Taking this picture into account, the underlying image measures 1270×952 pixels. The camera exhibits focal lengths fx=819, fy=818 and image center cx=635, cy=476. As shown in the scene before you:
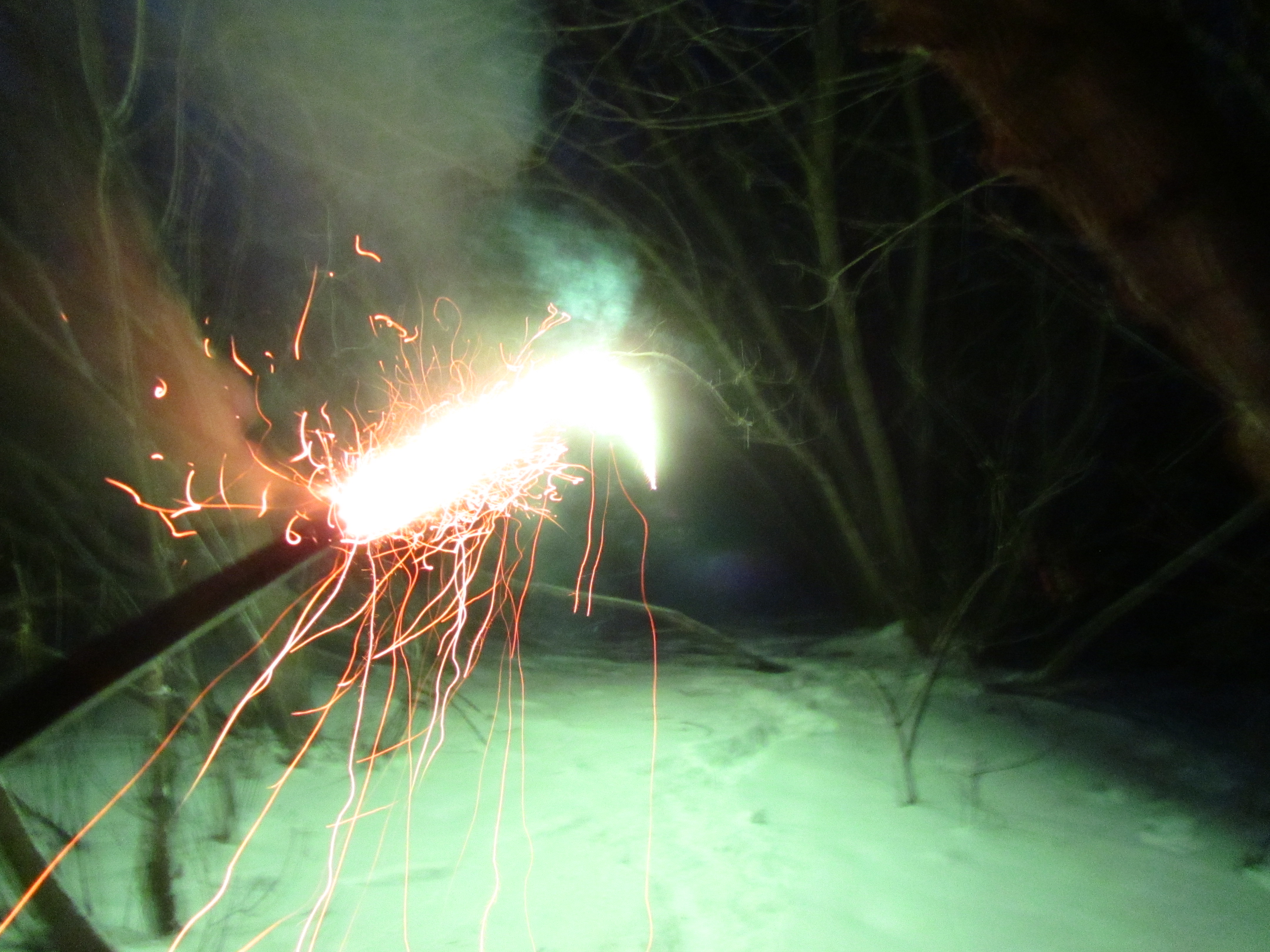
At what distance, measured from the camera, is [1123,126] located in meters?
1.51

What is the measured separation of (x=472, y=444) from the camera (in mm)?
4512

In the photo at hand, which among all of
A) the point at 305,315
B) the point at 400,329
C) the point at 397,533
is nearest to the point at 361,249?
the point at 400,329

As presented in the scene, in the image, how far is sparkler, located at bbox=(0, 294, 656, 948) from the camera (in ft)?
Result: 8.22

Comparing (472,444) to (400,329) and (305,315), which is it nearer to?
(305,315)

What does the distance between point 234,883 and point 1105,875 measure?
4328 mm

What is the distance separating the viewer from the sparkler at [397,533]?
8.22 ft

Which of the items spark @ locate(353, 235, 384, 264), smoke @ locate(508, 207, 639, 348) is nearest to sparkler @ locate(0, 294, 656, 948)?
spark @ locate(353, 235, 384, 264)

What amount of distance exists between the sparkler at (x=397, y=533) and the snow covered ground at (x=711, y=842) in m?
0.19

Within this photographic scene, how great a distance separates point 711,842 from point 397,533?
8.06 feet

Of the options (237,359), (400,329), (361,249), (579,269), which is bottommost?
(237,359)

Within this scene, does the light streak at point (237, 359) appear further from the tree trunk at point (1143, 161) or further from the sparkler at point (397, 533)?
the tree trunk at point (1143, 161)

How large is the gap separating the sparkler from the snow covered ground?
0.19m

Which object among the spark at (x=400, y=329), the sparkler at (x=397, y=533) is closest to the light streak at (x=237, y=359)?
the sparkler at (x=397, y=533)

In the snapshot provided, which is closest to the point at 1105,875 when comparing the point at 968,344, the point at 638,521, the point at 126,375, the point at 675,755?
the point at 675,755
